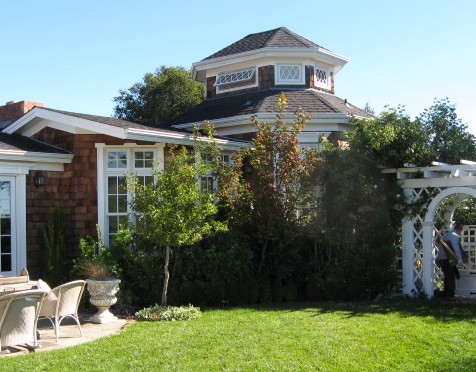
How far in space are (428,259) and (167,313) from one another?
5318 millimetres

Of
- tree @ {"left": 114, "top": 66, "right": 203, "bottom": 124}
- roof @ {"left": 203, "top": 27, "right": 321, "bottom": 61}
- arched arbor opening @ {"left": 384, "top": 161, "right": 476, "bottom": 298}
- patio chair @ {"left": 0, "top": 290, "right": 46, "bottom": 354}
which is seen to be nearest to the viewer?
patio chair @ {"left": 0, "top": 290, "right": 46, "bottom": 354}

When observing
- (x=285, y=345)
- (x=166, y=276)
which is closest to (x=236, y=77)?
(x=166, y=276)

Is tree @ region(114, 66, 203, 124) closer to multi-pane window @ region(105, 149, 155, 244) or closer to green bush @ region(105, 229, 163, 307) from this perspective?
multi-pane window @ region(105, 149, 155, 244)

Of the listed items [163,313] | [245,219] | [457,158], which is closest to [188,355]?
[163,313]

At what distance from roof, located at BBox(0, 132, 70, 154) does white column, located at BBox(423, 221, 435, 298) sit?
7244 millimetres

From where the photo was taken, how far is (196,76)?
63.5 feet

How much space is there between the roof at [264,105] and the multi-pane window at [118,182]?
10.6ft

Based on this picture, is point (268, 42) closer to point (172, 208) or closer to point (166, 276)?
point (172, 208)

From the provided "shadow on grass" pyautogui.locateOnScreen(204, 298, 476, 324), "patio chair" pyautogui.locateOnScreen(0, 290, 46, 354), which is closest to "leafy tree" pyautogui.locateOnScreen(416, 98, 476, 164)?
"shadow on grass" pyautogui.locateOnScreen(204, 298, 476, 324)

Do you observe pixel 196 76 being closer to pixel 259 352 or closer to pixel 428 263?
pixel 428 263

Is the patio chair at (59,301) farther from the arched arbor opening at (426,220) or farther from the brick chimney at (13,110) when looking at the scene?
the brick chimney at (13,110)

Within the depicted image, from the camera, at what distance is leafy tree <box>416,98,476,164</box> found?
528 inches

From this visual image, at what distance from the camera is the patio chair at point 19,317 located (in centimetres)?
740

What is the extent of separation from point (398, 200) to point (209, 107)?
22.1 feet
